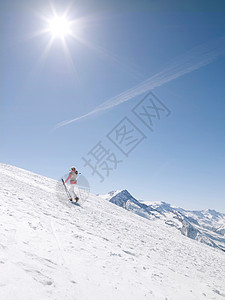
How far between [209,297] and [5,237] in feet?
26.7

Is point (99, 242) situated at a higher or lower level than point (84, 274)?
higher

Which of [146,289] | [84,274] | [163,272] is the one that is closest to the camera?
[84,274]

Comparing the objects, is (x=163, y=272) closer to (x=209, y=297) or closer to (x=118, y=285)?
(x=209, y=297)

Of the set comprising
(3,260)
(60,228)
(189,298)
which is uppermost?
(60,228)

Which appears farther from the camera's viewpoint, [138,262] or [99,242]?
[99,242]

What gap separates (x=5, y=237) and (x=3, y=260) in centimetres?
147

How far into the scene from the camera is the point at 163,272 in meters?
7.29

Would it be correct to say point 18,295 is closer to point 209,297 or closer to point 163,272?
A: point 163,272

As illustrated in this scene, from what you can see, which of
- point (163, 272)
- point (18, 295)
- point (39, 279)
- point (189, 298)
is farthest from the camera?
point (163, 272)

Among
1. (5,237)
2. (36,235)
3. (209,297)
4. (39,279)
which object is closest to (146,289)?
(209,297)

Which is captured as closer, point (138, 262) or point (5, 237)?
point (5, 237)

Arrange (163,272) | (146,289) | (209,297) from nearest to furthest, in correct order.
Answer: (146,289) → (209,297) → (163,272)

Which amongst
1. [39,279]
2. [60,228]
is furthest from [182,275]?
[39,279]

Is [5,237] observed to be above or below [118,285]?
above
